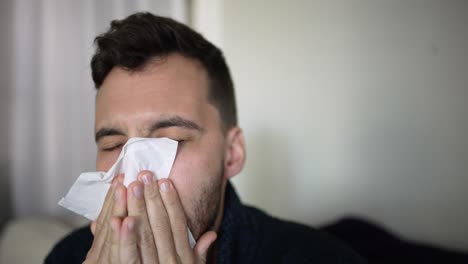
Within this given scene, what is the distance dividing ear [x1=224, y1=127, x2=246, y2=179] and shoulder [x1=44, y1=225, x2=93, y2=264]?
0.45 meters

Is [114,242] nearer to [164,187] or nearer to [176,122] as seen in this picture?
[164,187]

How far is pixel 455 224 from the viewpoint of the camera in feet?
4.41

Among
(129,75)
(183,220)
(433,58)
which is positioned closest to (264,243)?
(183,220)

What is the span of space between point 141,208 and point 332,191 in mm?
1129

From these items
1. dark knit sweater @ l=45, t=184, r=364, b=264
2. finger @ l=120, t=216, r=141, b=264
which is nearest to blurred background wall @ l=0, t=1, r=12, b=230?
dark knit sweater @ l=45, t=184, r=364, b=264

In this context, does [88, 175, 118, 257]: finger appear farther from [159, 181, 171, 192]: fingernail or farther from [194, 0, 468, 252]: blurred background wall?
[194, 0, 468, 252]: blurred background wall

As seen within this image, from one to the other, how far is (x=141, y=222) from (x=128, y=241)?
0.04m

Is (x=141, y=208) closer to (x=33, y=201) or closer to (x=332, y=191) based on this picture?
(x=33, y=201)

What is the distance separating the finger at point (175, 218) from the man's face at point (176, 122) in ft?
0.19

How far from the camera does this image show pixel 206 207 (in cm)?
64

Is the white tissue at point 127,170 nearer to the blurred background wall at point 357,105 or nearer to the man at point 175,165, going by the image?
the man at point 175,165

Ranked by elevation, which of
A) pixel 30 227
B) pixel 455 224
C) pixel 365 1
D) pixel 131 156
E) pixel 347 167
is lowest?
pixel 455 224

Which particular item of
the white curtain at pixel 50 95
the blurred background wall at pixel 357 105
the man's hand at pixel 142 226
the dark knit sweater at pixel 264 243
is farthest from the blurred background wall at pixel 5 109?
the man's hand at pixel 142 226

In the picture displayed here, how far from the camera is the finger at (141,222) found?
486 mm
